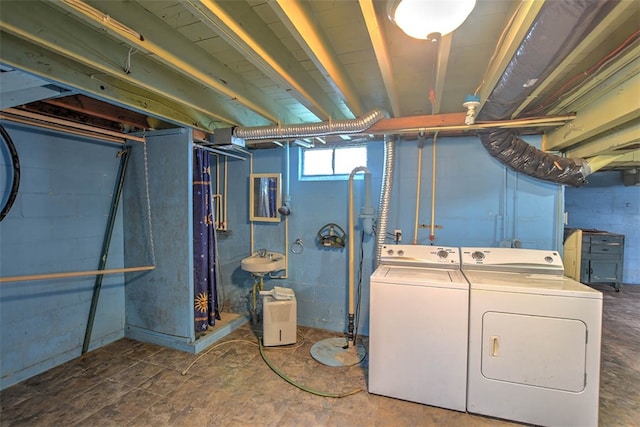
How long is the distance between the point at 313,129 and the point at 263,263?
1543 mm

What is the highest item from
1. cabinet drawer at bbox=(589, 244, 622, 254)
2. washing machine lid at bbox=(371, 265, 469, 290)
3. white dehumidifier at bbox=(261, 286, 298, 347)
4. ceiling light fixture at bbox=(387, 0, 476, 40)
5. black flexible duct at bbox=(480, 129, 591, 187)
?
ceiling light fixture at bbox=(387, 0, 476, 40)

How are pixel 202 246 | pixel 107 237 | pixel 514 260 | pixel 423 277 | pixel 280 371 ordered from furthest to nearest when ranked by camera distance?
pixel 202 246
pixel 107 237
pixel 280 371
pixel 514 260
pixel 423 277

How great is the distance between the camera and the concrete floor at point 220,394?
1968 millimetres

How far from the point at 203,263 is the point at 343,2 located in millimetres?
2667

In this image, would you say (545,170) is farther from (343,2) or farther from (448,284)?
(343,2)

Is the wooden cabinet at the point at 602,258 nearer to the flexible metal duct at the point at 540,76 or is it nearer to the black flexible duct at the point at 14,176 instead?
the flexible metal duct at the point at 540,76

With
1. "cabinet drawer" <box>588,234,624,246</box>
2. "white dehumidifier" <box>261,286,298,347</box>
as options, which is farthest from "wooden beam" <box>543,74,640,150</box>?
"cabinet drawer" <box>588,234,624,246</box>

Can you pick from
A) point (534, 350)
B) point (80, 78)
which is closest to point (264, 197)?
point (80, 78)

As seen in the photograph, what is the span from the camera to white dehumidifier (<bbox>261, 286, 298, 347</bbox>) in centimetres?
Answer: 296

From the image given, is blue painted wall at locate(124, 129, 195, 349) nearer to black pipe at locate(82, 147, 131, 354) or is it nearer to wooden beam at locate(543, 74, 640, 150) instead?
black pipe at locate(82, 147, 131, 354)

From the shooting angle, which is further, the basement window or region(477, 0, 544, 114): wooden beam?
the basement window

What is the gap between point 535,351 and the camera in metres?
1.95

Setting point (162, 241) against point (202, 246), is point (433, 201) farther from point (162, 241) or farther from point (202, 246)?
point (162, 241)

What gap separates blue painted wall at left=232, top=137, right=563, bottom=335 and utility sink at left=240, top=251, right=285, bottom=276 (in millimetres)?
152
